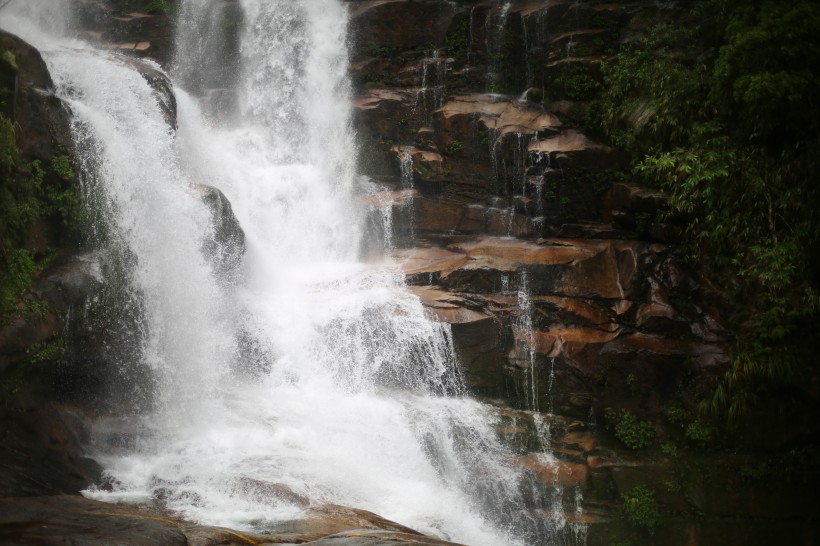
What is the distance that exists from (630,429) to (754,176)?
527 cm

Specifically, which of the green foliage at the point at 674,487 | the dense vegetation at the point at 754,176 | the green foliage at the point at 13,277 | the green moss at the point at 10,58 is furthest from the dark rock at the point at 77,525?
the dense vegetation at the point at 754,176

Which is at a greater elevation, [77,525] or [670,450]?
[77,525]

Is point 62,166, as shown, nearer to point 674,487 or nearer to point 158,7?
point 158,7

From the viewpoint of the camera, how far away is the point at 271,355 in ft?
40.6

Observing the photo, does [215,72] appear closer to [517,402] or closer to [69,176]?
[69,176]

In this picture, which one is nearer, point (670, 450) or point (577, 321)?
point (670, 450)

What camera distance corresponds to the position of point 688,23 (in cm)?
1435

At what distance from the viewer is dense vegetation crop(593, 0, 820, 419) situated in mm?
10094

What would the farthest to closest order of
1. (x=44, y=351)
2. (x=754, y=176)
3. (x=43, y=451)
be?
(x=754, y=176), (x=44, y=351), (x=43, y=451)

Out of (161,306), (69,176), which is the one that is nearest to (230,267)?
(161,306)

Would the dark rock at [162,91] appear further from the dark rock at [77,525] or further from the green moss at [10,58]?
the dark rock at [77,525]

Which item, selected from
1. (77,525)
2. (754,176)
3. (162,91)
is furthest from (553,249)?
(77,525)

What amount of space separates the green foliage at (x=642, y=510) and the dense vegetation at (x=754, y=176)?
2098mm

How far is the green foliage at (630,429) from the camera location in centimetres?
1154
